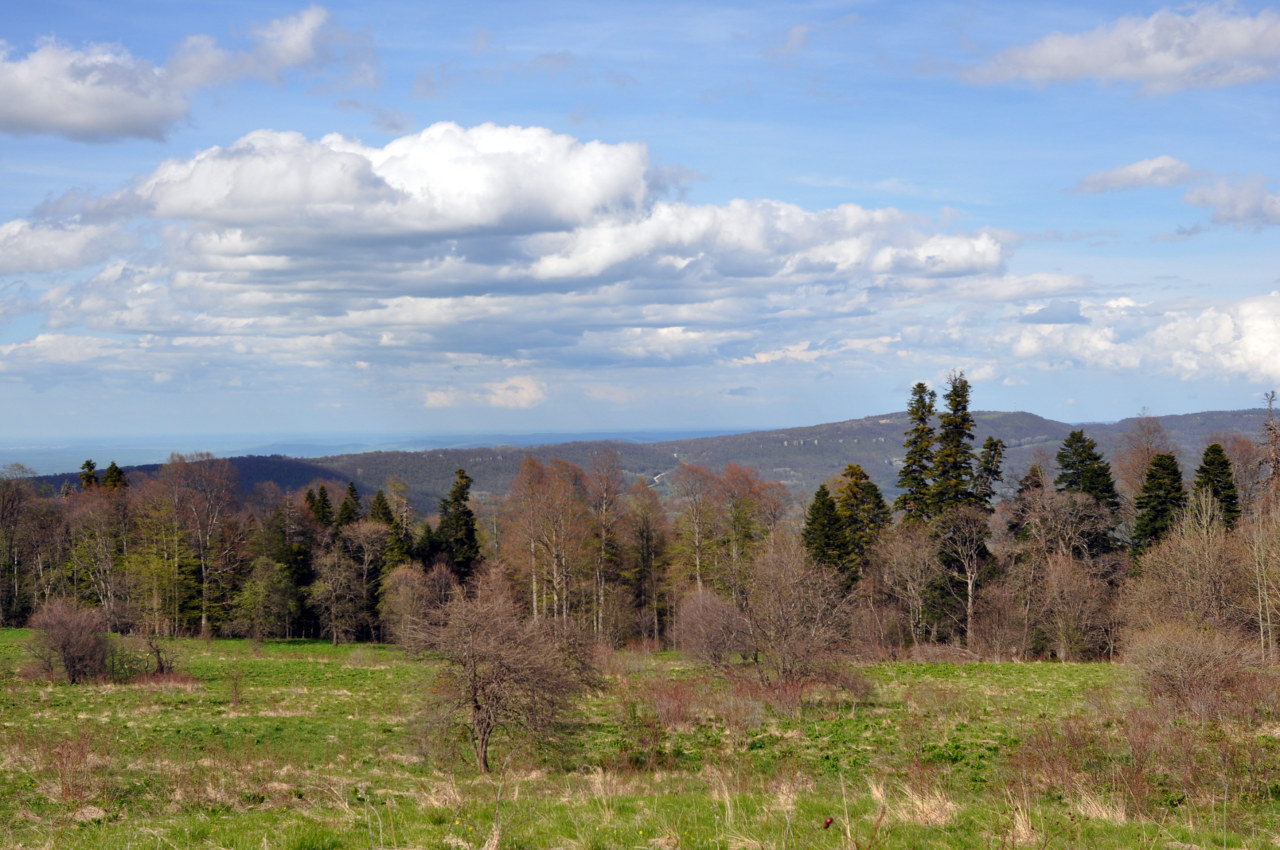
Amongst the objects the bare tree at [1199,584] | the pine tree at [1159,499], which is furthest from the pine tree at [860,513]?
the bare tree at [1199,584]

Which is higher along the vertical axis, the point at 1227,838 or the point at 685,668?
the point at 1227,838

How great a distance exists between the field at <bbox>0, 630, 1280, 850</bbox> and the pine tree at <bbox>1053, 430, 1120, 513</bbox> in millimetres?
19408

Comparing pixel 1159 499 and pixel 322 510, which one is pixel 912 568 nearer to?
pixel 1159 499

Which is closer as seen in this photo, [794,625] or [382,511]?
[794,625]

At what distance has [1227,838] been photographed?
30.5 feet

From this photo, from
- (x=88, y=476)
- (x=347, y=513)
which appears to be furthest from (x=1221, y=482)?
(x=88, y=476)

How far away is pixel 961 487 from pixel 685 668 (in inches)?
809

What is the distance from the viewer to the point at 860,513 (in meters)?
52.2

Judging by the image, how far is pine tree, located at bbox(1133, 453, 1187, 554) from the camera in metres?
44.8

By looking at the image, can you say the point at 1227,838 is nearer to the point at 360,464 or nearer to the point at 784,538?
the point at 784,538

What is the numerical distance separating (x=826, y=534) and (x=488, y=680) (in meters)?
36.9

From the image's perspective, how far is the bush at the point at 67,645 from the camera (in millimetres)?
31938

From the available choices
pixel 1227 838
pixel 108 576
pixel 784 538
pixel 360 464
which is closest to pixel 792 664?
pixel 1227 838

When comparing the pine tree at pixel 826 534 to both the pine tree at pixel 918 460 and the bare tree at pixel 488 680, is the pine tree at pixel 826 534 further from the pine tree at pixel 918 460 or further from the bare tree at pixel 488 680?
the bare tree at pixel 488 680
